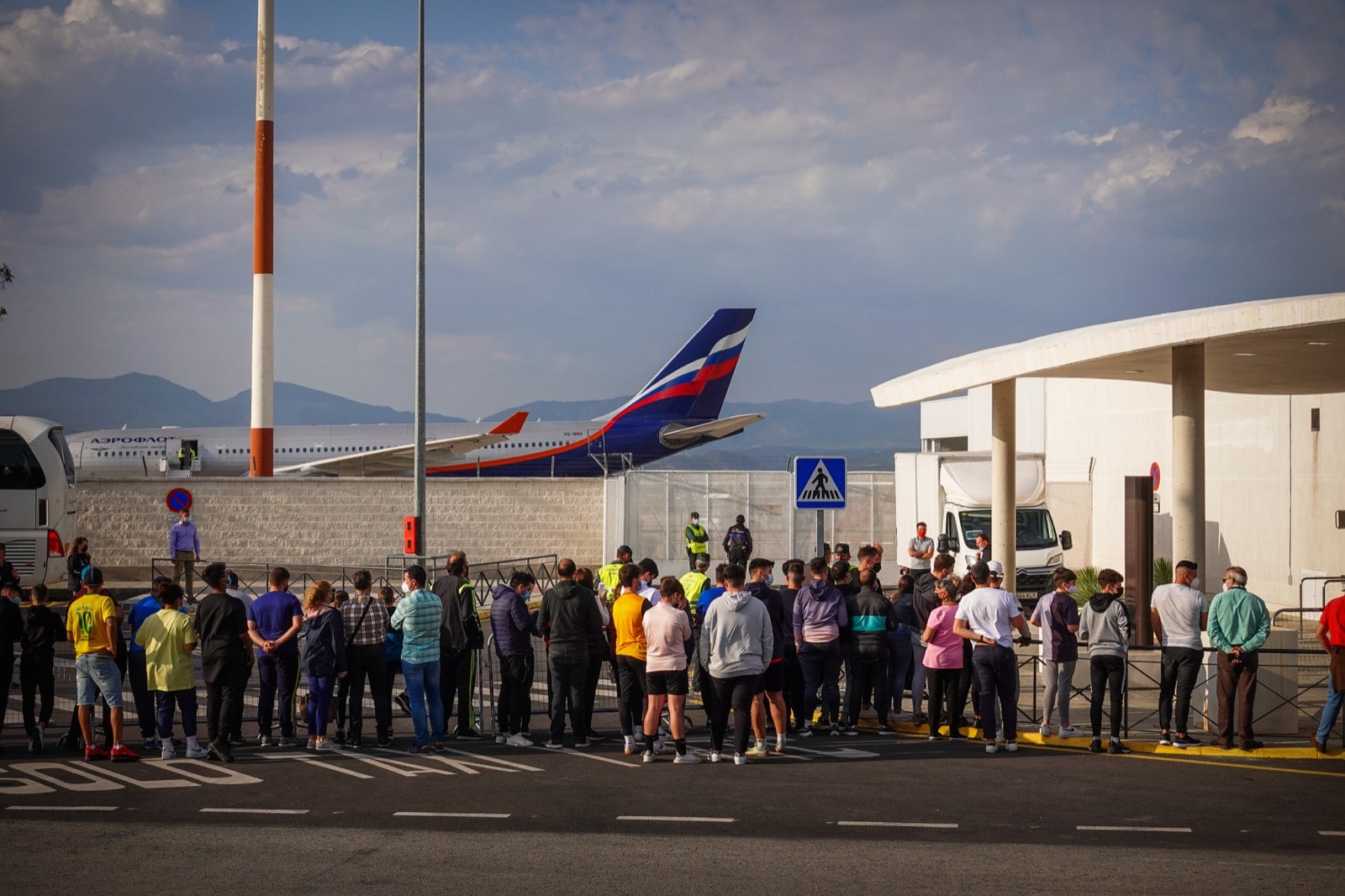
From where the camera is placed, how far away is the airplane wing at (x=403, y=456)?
137 ft

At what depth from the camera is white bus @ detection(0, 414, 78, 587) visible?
924 inches

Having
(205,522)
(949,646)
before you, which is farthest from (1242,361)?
(205,522)

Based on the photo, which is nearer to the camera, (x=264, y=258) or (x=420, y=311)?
(x=420, y=311)

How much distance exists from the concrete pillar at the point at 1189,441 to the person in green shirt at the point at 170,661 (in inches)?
463

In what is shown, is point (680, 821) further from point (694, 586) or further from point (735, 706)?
point (694, 586)

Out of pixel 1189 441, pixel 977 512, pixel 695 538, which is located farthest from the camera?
pixel 977 512

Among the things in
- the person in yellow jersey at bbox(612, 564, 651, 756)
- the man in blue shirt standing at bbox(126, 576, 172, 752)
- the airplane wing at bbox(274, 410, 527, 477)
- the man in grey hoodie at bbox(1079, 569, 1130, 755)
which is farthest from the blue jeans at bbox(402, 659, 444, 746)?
the airplane wing at bbox(274, 410, 527, 477)

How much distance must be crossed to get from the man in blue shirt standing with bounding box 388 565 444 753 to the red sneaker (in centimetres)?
229

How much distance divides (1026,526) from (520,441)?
23154 millimetres

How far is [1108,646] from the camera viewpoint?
11.4 metres

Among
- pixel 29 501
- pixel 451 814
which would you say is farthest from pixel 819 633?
pixel 29 501

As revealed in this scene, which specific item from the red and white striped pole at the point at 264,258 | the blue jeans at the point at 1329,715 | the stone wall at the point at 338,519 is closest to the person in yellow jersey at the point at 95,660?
the blue jeans at the point at 1329,715

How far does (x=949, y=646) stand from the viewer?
11.8 metres

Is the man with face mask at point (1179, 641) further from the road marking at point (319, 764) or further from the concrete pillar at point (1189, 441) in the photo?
the road marking at point (319, 764)
